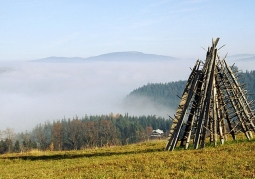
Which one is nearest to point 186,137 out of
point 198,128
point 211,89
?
point 198,128

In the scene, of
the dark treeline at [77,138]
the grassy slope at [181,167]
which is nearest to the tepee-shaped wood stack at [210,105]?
the grassy slope at [181,167]

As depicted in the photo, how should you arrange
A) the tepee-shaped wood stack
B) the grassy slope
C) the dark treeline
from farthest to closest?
the dark treeline
the tepee-shaped wood stack
the grassy slope

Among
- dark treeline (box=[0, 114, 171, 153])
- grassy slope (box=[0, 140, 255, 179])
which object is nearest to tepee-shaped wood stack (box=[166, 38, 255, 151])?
grassy slope (box=[0, 140, 255, 179])

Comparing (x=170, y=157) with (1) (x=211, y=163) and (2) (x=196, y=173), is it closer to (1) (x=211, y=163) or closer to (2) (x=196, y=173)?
(1) (x=211, y=163)

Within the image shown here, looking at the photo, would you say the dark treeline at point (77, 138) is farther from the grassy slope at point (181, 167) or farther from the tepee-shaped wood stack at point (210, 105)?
the grassy slope at point (181, 167)

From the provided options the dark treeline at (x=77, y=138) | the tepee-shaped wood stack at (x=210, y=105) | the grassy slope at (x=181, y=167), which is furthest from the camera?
the dark treeline at (x=77, y=138)

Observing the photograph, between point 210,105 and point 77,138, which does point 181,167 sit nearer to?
point 210,105

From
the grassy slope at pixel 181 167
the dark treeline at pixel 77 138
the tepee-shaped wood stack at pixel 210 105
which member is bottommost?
the dark treeline at pixel 77 138

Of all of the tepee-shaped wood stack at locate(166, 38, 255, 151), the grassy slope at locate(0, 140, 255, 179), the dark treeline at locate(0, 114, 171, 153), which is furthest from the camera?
the dark treeline at locate(0, 114, 171, 153)

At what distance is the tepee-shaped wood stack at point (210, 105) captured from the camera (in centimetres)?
2153

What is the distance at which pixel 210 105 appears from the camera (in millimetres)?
22953

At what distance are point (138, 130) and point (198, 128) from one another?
151924mm

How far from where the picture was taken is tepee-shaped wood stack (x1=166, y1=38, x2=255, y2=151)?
21.5 meters

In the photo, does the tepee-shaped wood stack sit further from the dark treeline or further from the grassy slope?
the dark treeline
